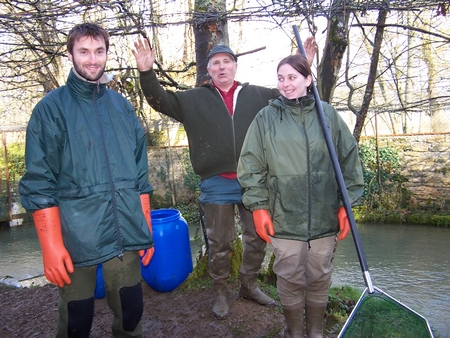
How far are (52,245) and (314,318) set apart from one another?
1.56m

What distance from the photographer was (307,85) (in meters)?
2.33

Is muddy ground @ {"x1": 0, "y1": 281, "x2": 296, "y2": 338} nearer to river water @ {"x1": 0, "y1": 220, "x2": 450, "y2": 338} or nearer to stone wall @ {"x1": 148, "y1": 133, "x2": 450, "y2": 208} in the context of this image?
river water @ {"x1": 0, "y1": 220, "x2": 450, "y2": 338}

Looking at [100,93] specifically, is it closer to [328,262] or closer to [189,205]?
[328,262]

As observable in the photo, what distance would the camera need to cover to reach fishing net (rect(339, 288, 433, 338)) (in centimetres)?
193

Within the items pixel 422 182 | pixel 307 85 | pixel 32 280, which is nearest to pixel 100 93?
pixel 307 85

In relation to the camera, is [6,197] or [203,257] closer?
[203,257]

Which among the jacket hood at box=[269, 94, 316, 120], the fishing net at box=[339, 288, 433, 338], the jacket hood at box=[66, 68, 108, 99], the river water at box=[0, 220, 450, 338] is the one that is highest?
the jacket hood at box=[66, 68, 108, 99]

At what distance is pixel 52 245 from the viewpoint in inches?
69.9

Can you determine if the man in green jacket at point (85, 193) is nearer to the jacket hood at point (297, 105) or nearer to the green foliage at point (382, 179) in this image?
the jacket hood at point (297, 105)

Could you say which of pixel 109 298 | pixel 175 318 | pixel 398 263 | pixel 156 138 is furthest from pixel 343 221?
pixel 156 138

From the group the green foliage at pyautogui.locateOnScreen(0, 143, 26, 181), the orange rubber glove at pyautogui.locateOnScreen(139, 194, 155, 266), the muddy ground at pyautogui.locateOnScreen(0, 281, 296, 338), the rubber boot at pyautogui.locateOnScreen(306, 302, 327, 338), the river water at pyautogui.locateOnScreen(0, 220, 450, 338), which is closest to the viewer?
the orange rubber glove at pyautogui.locateOnScreen(139, 194, 155, 266)

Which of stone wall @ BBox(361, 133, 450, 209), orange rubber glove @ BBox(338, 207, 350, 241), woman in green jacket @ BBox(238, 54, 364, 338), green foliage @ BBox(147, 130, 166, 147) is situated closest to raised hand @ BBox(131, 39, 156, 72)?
woman in green jacket @ BBox(238, 54, 364, 338)

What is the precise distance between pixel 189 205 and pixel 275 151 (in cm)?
1000

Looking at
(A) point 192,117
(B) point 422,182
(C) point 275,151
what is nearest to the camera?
(C) point 275,151
